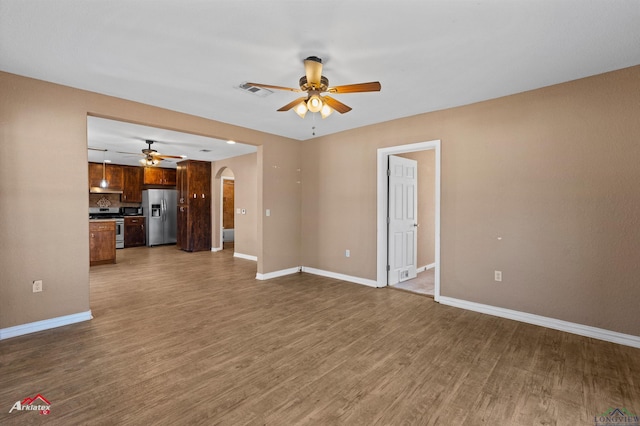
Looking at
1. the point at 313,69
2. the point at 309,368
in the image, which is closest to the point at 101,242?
the point at 309,368

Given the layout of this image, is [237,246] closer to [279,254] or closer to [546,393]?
[279,254]

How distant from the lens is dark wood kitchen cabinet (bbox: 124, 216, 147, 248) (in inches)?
349

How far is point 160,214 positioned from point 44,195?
636 cm

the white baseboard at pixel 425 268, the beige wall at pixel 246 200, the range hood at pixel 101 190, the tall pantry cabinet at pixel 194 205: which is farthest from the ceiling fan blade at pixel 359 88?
the range hood at pixel 101 190

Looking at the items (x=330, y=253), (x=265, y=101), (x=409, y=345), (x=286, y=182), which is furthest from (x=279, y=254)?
(x=409, y=345)

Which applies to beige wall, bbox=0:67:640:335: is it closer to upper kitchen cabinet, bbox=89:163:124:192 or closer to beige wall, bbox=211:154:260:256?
beige wall, bbox=211:154:260:256

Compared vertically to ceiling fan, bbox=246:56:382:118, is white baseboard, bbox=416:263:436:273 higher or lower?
lower

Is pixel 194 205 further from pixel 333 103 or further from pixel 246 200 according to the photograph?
pixel 333 103

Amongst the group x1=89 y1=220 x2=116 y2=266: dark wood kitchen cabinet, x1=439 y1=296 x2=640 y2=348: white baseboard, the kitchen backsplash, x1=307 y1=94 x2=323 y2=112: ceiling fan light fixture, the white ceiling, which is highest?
the white ceiling

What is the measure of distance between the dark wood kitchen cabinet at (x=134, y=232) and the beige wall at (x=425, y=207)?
26.8 feet

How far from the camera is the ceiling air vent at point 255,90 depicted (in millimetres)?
3304

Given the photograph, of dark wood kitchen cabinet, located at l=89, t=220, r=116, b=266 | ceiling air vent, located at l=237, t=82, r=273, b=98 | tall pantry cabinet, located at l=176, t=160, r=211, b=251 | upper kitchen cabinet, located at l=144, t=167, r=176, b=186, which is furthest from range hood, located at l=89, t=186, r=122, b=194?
ceiling air vent, located at l=237, t=82, r=273, b=98

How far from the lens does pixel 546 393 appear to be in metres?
2.10

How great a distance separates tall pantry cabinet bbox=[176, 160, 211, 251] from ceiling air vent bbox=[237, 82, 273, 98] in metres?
5.62
